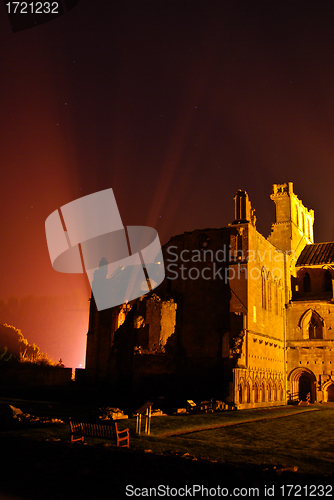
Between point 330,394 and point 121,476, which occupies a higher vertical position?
point 121,476

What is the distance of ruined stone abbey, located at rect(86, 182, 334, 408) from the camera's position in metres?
33.2

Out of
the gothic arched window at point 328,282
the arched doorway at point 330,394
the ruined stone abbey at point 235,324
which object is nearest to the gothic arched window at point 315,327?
the ruined stone abbey at point 235,324

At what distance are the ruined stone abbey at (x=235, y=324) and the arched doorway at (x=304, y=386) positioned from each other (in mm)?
85

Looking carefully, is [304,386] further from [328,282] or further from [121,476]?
[121,476]

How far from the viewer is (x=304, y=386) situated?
40000 mm

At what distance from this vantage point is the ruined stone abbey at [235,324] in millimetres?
33188

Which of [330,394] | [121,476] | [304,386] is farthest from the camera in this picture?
[304,386]

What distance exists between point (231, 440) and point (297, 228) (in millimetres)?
34356

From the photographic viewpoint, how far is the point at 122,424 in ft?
55.5

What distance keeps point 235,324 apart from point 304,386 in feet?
39.3

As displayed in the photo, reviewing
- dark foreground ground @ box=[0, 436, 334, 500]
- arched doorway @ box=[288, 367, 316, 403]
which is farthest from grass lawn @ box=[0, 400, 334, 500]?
arched doorway @ box=[288, 367, 316, 403]

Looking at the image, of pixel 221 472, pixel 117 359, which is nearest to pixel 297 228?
pixel 117 359

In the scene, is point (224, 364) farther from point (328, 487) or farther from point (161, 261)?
point (328, 487)

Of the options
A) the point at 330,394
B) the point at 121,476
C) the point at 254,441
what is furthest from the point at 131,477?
the point at 330,394
